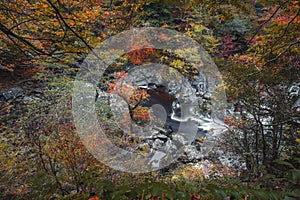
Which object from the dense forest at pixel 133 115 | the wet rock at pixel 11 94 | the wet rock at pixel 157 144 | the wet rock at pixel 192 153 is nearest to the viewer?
the dense forest at pixel 133 115

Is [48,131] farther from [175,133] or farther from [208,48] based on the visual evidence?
[208,48]

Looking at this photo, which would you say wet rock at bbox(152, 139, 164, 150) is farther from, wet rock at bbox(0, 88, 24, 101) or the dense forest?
wet rock at bbox(0, 88, 24, 101)

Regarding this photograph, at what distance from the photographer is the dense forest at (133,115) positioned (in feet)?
7.86

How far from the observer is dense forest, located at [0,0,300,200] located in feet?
7.86

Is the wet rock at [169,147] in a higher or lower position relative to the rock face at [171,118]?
lower

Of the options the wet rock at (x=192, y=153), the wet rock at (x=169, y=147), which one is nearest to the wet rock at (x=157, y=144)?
the wet rock at (x=169, y=147)

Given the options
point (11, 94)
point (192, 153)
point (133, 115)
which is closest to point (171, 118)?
point (133, 115)

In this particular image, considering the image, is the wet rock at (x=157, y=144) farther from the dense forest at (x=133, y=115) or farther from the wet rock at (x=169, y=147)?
the wet rock at (x=169, y=147)

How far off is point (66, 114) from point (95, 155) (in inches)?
52.2

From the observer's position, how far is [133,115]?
6.83 metres

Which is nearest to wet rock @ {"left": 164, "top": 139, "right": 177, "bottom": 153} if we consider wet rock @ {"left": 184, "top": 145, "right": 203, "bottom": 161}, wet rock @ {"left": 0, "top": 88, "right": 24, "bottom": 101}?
wet rock @ {"left": 184, "top": 145, "right": 203, "bottom": 161}

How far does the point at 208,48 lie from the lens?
33.0ft

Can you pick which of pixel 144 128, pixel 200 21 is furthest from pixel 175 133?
pixel 200 21

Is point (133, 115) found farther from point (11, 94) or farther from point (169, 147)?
point (11, 94)
